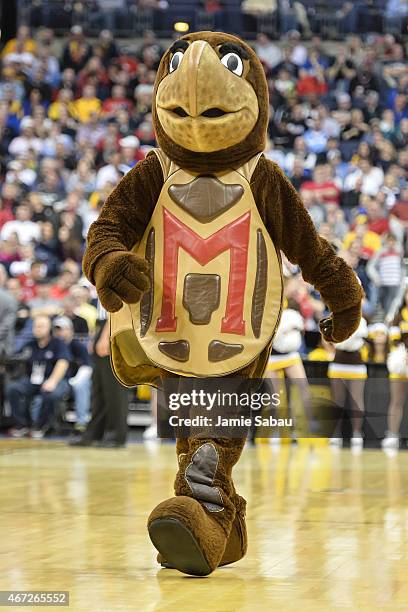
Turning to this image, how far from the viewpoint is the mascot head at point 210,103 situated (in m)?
3.67

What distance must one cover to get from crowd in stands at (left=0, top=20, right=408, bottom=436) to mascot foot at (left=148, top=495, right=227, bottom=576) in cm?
684

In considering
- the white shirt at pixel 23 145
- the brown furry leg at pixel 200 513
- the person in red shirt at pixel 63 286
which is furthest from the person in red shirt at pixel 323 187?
the brown furry leg at pixel 200 513

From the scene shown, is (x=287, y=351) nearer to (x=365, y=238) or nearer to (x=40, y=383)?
(x=40, y=383)

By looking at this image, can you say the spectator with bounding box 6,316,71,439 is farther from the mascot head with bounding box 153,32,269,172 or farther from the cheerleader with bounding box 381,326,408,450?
the mascot head with bounding box 153,32,269,172

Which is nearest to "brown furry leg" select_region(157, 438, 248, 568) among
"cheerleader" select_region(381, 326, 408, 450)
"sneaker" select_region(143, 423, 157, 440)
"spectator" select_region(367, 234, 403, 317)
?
"cheerleader" select_region(381, 326, 408, 450)

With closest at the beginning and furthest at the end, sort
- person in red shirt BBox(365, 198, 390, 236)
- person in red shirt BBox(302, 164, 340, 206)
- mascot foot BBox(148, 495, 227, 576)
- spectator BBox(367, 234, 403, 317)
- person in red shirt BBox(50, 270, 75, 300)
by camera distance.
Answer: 1. mascot foot BBox(148, 495, 227, 576)
2. spectator BBox(367, 234, 403, 317)
3. person in red shirt BBox(50, 270, 75, 300)
4. person in red shirt BBox(365, 198, 390, 236)
5. person in red shirt BBox(302, 164, 340, 206)

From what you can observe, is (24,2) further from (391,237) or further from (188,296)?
(188,296)

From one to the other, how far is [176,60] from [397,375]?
5071 millimetres

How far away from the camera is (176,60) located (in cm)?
376

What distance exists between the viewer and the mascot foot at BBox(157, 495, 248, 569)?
12.2ft

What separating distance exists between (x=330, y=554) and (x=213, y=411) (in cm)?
70

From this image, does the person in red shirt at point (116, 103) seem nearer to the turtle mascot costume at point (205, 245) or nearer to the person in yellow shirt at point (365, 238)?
the person in yellow shirt at point (365, 238)

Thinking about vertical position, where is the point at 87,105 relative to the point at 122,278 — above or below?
above

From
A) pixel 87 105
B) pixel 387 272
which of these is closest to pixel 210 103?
pixel 387 272
